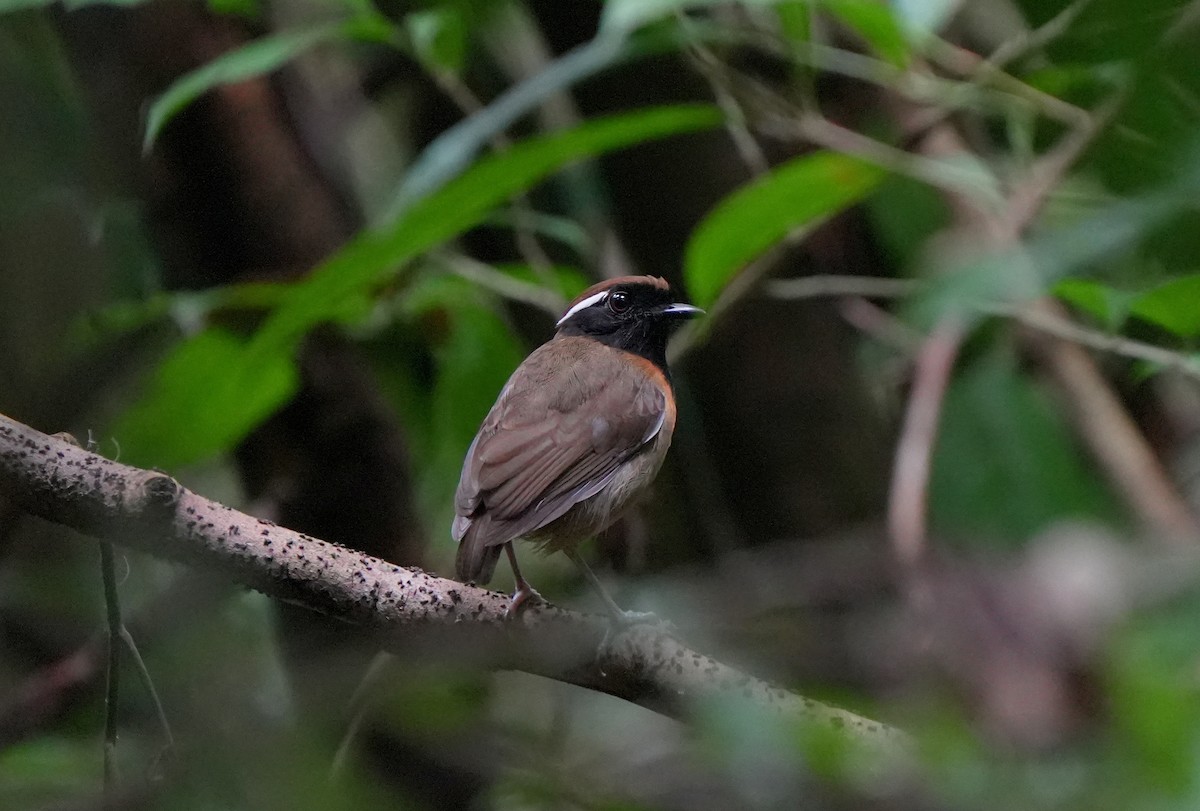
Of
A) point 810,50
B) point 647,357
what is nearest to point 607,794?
point 810,50

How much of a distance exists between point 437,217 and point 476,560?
34.3 inches

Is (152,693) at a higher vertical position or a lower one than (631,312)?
lower

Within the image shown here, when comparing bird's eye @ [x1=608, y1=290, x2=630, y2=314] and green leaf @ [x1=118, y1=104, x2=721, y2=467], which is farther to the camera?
bird's eye @ [x1=608, y1=290, x2=630, y2=314]

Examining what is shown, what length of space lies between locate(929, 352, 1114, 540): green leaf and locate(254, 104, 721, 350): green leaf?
1.41 meters

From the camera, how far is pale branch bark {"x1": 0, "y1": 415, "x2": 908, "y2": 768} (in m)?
1.92

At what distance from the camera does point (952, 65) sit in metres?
3.92

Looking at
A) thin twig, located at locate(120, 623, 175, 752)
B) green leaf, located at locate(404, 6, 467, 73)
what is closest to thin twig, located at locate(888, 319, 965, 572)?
green leaf, located at locate(404, 6, 467, 73)

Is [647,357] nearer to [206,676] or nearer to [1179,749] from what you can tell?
[206,676]

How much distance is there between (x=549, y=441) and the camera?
10.6 feet

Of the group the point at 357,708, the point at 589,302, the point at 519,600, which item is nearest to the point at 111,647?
the point at 357,708

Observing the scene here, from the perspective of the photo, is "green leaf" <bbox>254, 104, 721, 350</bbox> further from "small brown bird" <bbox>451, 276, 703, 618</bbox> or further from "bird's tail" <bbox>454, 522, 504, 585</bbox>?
"bird's tail" <bbox>454, 522, 504, 585</bbox>

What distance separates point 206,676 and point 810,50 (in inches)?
84.8

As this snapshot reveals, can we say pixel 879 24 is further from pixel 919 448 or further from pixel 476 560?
pixel 476 560

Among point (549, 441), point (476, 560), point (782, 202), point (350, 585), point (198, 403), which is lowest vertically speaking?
point (350, 585)
